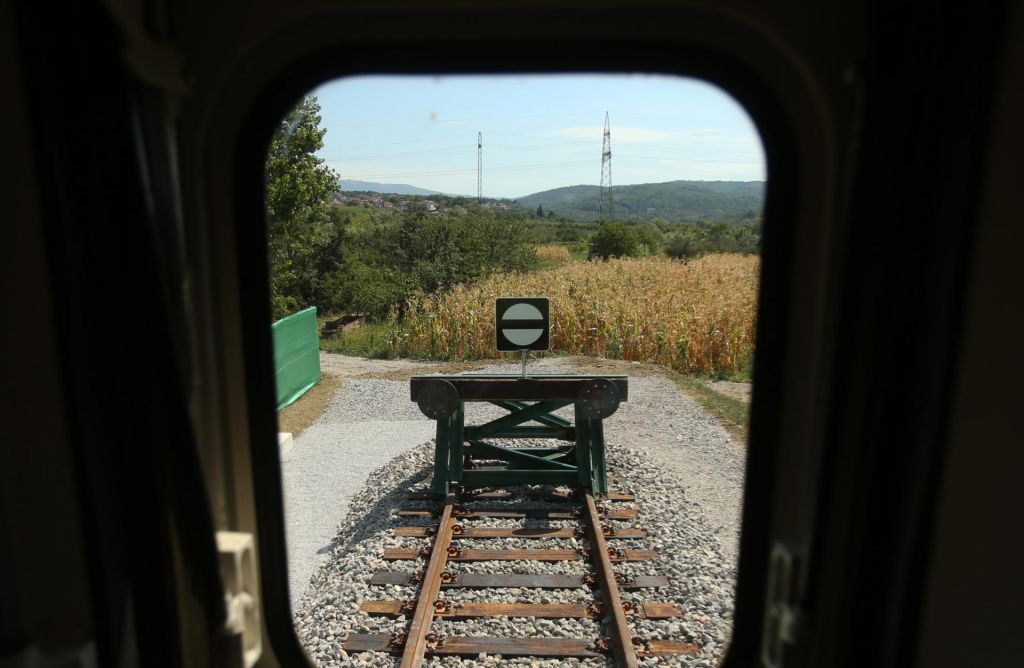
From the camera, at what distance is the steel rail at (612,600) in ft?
11.1

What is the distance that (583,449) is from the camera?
5695 millimetres

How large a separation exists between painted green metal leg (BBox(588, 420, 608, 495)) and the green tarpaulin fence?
4686 mm

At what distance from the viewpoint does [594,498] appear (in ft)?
18.1

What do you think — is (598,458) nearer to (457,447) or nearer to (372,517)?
(457,447)

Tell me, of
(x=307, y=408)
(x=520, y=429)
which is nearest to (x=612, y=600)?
(x=520, y=429)

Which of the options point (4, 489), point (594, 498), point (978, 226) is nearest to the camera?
point (978, 226)

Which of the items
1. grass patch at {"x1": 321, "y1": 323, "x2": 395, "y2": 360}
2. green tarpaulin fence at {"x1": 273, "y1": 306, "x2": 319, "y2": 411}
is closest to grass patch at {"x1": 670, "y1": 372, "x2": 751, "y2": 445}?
green tarpaulin fence at {"x1": 273, "y1": 306, "x2": 319, "y2": 411}

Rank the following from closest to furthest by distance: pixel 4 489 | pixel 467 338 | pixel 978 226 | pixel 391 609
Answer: pixel 978 226 → pixel 4 489 → pixel 391 609 → pixel 467 338

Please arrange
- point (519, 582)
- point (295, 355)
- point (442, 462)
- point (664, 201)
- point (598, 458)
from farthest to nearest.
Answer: point (664, 201)
point (295, 355)
point (598, 458)
point (442, 462)
point (519, 582)

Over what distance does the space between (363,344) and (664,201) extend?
85904 mm

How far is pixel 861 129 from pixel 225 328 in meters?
1.69

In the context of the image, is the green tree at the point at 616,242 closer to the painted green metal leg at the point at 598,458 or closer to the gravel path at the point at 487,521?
the gravel path at the point at 487,521

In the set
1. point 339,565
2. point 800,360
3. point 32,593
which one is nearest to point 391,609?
point 339,565

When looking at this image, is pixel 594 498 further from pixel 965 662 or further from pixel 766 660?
pixel 965 662
